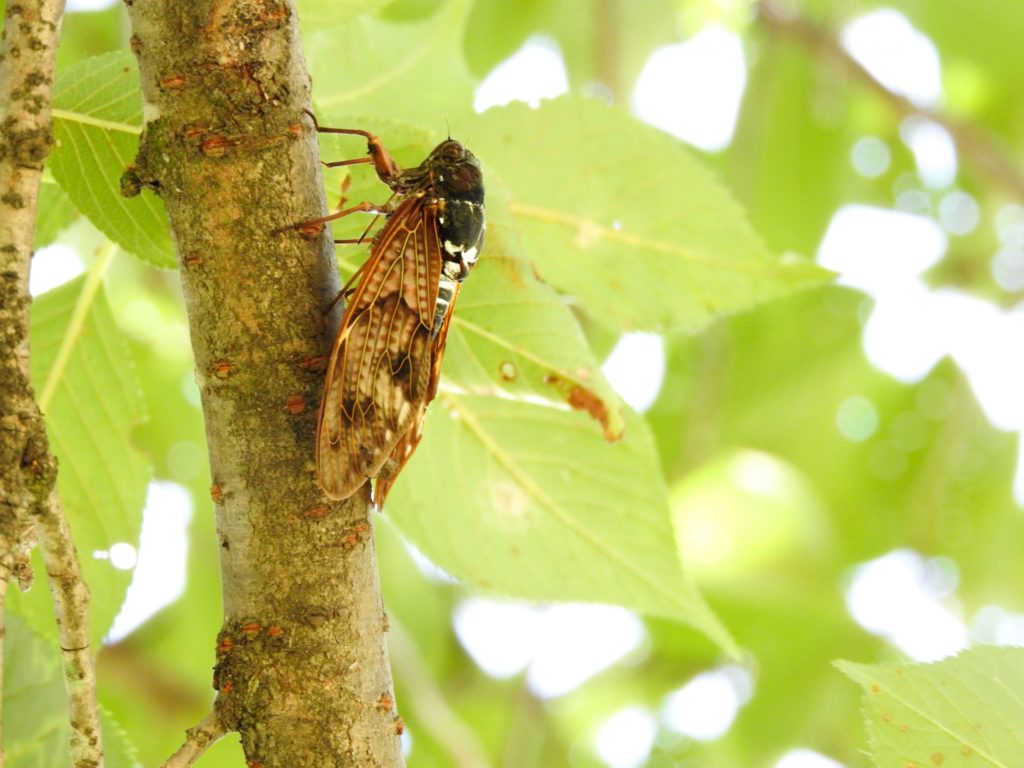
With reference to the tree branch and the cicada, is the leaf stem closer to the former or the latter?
→ the cicada

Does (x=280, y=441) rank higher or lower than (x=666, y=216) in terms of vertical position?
lower

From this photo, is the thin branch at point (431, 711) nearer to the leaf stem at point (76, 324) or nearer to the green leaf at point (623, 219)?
the green leaf at point (623, 219)

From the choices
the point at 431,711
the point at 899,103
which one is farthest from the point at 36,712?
the point at 899,103

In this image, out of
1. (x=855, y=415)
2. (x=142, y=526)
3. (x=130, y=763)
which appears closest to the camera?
(x=130, y=763)

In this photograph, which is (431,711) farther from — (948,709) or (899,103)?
(899,103)

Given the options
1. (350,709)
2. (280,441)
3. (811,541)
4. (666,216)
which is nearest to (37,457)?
(280,441)

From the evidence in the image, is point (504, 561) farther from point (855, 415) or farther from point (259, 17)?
point (855, 415)
